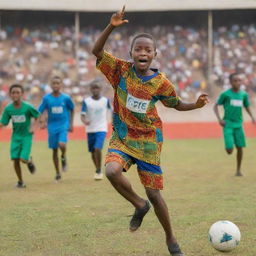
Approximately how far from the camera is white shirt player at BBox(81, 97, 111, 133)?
1239 cm

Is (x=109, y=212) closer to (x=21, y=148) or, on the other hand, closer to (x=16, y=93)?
(x=21, y=148)

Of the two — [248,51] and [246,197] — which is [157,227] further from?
[248,51]

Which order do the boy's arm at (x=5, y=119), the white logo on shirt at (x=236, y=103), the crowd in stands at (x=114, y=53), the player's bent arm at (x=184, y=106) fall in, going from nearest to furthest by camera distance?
the player's bent arm at (x=184, y=106) → the boy's arm at (x=5, y=119) → the white logo on shirt at (x=236, y=103) → the crowd in stands at (x=114, y=53)

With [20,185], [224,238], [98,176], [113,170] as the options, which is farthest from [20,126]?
[224,238]

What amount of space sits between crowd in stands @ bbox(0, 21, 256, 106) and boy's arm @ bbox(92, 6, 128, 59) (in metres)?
25.3

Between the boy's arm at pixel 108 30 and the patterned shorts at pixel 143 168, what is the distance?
3.13 feet

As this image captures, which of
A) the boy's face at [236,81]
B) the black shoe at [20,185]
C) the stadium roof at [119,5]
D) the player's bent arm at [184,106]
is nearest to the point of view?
the player's bent arm at [184,106]

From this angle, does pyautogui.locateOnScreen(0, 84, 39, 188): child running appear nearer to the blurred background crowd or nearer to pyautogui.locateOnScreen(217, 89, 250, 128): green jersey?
pyautogui.locateOnScreen(217, 89, 250, 128): green jersey

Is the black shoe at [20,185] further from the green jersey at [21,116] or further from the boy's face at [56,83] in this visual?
the boy's face at [56,83]

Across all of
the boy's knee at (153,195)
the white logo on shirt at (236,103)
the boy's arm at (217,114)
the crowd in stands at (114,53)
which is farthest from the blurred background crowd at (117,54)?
the boy's knee at (153,195)

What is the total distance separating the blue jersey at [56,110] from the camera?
12.0 m

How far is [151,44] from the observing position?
568cm

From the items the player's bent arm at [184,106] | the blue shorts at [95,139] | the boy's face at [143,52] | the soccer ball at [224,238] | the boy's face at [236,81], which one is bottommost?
the blue shorts at [95,139]

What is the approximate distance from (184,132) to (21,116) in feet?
45.6
